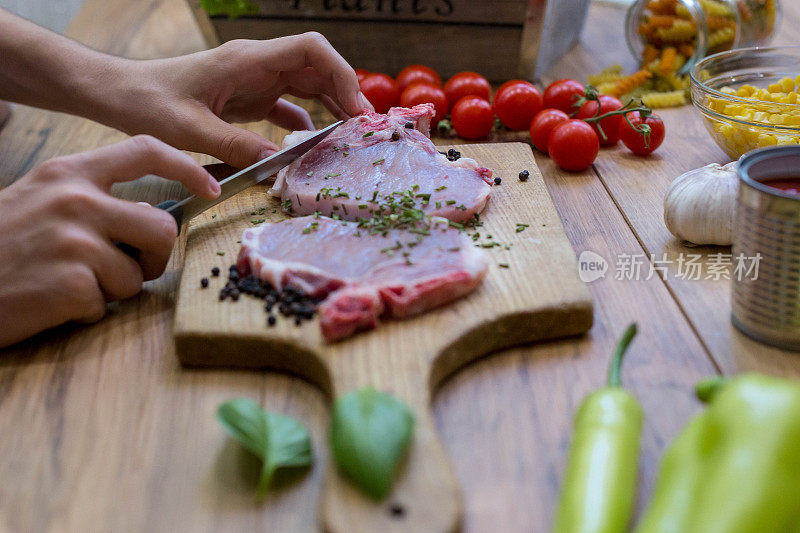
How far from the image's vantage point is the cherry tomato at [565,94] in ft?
7.96

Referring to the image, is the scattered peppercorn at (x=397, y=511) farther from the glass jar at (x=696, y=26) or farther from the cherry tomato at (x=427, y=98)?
the glass jar at (x=696, y=26)

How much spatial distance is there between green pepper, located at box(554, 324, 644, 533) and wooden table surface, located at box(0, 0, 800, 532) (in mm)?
105

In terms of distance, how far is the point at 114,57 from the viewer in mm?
2074

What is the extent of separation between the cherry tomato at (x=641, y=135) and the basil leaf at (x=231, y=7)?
144 centimetres

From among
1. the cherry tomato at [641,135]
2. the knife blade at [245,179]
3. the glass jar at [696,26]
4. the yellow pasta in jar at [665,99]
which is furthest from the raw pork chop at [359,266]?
the glass jar at [696,26]

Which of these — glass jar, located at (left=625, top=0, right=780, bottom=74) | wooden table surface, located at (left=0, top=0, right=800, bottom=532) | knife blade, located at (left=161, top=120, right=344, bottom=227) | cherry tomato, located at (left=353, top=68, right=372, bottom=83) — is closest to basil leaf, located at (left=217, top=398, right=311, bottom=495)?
wooden table surface, located at (left=0, top=0, right=800, bottom=532)

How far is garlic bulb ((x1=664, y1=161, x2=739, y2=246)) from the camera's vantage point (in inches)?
65.4

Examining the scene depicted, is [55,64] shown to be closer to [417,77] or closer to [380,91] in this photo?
[380,91]

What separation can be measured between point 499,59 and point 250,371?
1.87m

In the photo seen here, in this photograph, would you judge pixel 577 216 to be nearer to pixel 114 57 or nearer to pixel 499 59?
pixel 499 59

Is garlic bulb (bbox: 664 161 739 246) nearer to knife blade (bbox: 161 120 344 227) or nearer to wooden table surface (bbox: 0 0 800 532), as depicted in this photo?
wooden table surface (bbox: 0 0 800 532)

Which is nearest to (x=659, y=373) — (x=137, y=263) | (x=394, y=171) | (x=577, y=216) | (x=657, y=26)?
(x=577, y=216)

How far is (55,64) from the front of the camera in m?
2.04

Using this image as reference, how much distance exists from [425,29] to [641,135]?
997 millimetres
